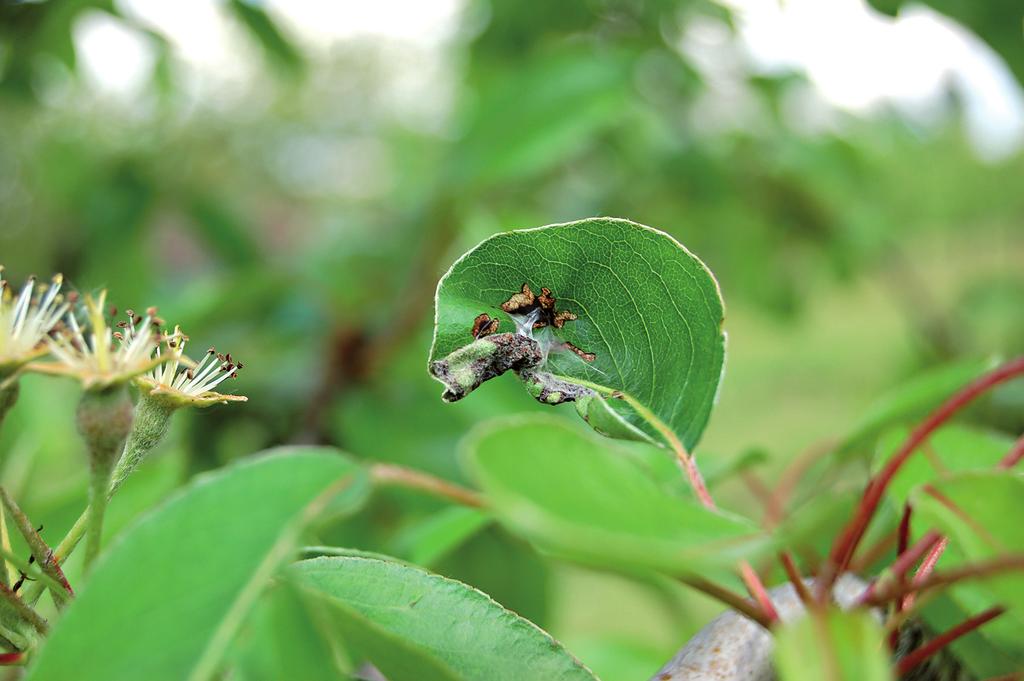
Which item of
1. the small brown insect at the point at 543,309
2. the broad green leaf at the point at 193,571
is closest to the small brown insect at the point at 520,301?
the small brown insect at the point at 543,309

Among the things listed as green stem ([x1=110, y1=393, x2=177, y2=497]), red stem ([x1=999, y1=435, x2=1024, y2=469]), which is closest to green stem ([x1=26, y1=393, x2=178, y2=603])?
green stem ([x1=110, y1=393, x2=177, y2=497])

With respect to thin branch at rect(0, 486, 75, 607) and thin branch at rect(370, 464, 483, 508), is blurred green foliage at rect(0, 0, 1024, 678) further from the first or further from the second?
thin branch at rect(370, 464, 483, 508)

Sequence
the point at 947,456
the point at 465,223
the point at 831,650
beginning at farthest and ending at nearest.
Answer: the point at 465,223
the point at 947,456
the point at 831,650

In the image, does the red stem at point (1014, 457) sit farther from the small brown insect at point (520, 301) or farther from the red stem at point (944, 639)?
the small brown insect at point (520, 301)

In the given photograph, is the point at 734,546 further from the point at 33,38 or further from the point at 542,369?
the point at 33,38

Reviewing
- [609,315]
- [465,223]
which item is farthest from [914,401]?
[465,223]

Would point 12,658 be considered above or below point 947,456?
below

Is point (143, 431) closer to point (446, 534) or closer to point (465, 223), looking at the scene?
point (446, 534)
